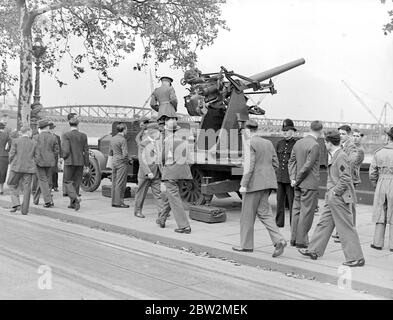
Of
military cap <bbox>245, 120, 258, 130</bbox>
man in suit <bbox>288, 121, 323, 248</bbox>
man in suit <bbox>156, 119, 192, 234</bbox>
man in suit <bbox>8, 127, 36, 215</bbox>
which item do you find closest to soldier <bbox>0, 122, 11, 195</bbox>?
man in suit <bbox>8, 127, 36, 215</bbox>

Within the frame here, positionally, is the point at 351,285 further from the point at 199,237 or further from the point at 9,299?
the point at 9,299

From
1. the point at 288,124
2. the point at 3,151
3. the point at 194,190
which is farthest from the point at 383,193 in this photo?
the point at 3,151

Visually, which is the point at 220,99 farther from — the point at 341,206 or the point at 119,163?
the point at 341,206

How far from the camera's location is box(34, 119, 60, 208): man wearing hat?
37.6 ft

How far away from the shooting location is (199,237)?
872 cm

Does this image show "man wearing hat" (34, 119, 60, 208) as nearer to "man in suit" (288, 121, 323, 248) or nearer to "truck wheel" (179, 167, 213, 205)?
"truck wheel" (179, 167, 213, 205)

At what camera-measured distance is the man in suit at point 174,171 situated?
905 centimetres

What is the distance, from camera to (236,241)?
8.48 metres

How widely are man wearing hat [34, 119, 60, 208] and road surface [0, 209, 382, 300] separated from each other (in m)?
2.83

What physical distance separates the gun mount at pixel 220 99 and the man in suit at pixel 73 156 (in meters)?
2.56

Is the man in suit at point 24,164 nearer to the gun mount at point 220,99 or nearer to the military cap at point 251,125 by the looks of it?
the gun mount at point 220,99

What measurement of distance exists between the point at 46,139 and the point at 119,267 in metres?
5.54

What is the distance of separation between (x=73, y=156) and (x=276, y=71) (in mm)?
5476
